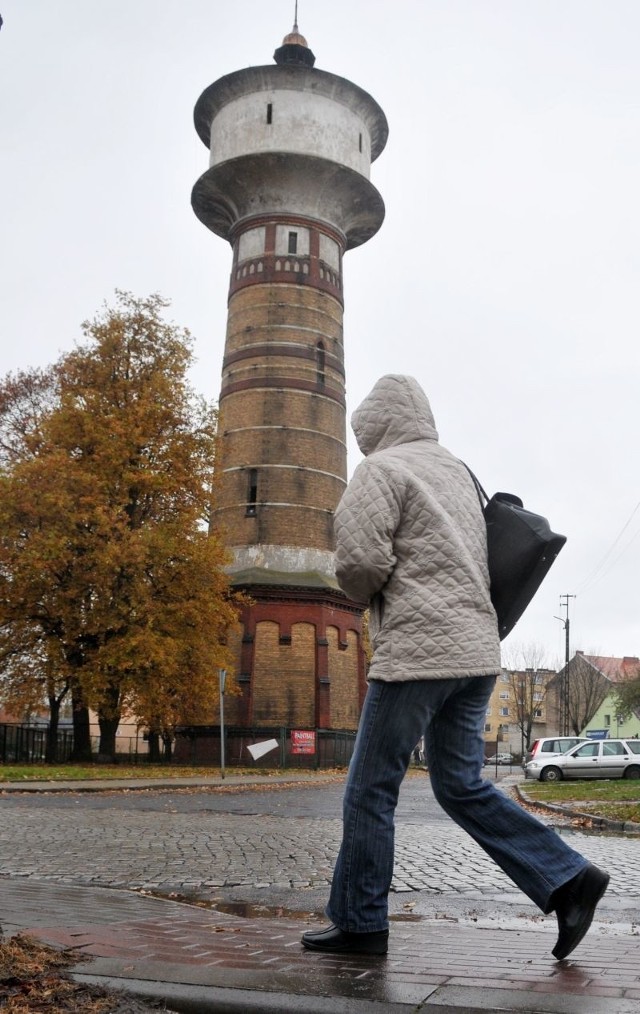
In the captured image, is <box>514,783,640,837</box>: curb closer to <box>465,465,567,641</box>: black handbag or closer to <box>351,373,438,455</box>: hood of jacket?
<box>465,465,567,641</box>: black handbag

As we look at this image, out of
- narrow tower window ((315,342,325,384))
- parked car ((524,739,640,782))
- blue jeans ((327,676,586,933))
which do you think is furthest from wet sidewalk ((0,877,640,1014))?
narrow tower window ((315,342,325,384))

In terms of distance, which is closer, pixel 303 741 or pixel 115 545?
pixel 115 545

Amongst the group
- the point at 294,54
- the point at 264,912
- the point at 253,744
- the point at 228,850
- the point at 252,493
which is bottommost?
the point at 253,744

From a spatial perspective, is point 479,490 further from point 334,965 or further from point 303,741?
point 303,741

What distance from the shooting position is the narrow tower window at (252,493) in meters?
40.4

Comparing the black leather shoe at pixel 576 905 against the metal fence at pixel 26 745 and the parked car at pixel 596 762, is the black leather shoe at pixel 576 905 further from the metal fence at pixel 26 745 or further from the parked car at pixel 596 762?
the parked car at pixel 596 762

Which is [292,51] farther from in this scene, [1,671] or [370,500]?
[370,500]

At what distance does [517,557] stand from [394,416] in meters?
0.79

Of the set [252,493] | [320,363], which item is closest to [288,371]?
[320,363]

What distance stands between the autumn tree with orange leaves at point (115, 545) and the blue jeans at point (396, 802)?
2420cm

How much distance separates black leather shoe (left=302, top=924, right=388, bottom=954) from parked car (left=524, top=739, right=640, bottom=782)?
29.6 m

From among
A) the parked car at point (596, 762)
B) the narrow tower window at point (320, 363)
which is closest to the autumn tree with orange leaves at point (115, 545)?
the narrow tower window at point (320, 363)

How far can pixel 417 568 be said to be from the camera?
4.08 meters

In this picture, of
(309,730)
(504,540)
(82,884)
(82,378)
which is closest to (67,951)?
(504,540)
